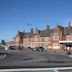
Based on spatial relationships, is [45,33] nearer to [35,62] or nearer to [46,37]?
[46,37]

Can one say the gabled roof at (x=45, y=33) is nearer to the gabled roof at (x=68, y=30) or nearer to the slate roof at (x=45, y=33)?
the slate roof at (x=45, y=33)

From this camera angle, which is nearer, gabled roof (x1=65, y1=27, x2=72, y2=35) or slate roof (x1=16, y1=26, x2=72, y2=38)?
gabled roof (x1=65, y1=27, x2=72, y2=35)

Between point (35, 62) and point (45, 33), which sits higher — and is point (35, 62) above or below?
below

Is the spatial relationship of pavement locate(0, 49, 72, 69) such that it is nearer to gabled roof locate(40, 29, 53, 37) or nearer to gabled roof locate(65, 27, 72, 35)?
gabled roof locate(65, 27, 72, 35)

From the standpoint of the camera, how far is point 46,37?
108 m

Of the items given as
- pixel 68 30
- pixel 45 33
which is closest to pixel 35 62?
pixel 68 30

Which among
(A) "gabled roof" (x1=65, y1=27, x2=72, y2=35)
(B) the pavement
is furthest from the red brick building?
(B) the pavement

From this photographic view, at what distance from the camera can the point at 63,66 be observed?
22.5ft

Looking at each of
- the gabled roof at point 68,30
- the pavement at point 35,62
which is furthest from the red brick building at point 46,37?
the pavement at point 35,62

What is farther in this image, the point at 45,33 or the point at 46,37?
the point at 45,33

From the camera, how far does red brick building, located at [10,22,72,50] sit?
101062mm

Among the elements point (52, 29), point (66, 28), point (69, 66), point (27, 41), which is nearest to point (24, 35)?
point (27, 41)

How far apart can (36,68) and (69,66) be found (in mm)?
976

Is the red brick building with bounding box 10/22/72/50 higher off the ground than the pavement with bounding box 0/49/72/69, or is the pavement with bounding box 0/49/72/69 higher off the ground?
the red brick building with bounding box 10/22/72/50
